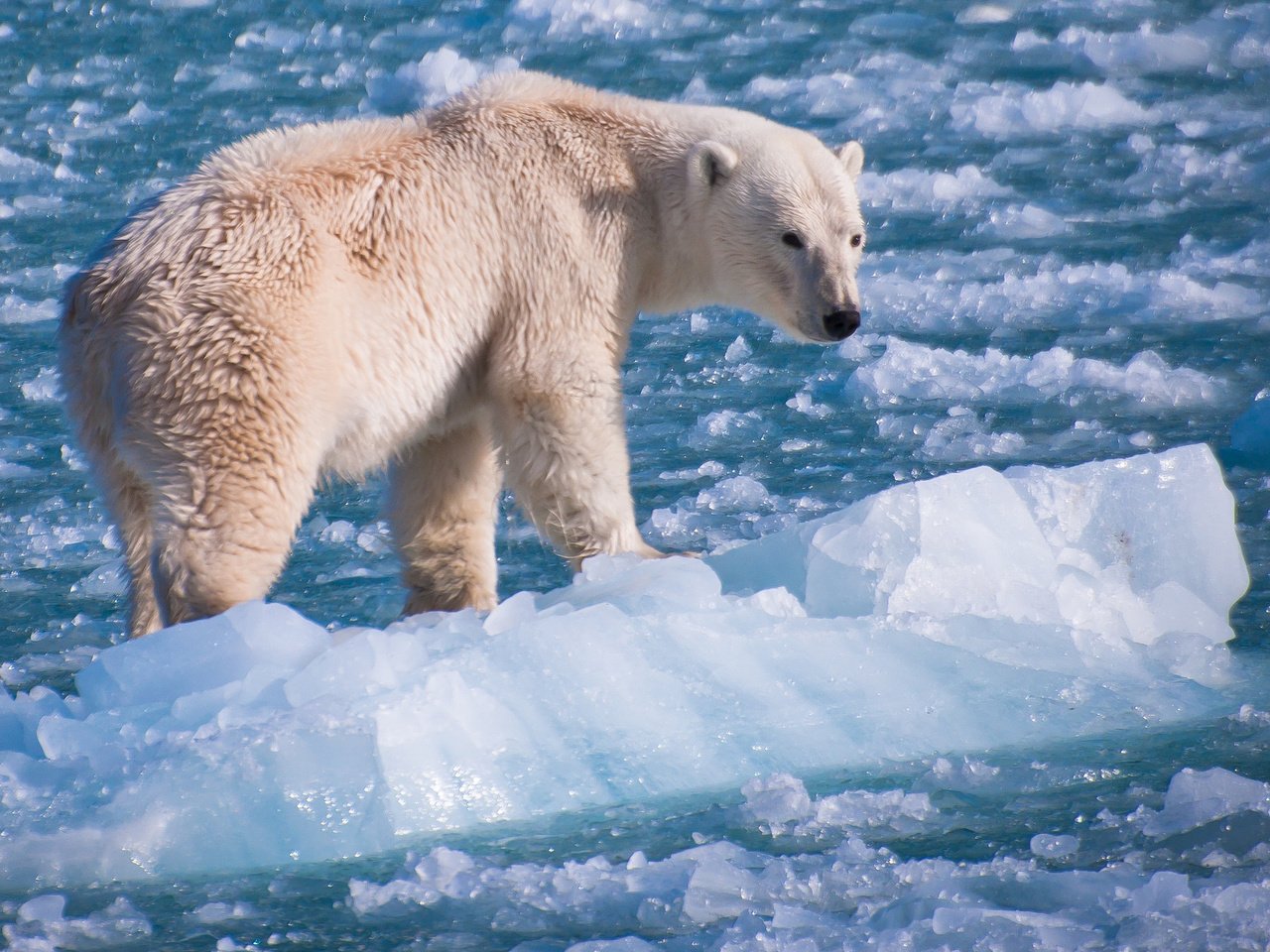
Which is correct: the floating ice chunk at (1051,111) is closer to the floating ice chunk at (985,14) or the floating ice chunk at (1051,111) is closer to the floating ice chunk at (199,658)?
the floating ice chunk at (985,14)

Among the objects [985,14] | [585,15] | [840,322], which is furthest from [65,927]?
[985,14]

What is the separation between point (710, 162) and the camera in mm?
3957

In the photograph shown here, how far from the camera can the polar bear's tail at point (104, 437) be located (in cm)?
338

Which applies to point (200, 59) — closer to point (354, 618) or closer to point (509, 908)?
point (354, 618)

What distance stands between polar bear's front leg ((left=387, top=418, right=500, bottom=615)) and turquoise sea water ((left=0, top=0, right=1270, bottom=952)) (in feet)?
1.12

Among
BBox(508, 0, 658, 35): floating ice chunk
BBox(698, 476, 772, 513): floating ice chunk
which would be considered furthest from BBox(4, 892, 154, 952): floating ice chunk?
BBox(508, 0, 658, 35): floating ice chunk

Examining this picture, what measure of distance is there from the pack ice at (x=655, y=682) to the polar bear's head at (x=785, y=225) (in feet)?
1.74

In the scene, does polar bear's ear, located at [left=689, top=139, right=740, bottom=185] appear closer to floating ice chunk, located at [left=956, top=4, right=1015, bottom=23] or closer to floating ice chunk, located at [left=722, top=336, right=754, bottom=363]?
floating ice chunk, located at [left=722, top=336, right=754, bottom=363]

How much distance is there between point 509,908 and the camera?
2.81 metres

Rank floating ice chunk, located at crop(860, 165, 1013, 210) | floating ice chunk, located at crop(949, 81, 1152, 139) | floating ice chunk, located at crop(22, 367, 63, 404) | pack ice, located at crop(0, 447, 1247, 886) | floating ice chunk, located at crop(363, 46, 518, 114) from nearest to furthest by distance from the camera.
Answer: pack ice, located at crop(0, 447, 1247, 886) < floating ice chunk, located at crop(22, 367, 63, 404) < floating ice chunk, located at crop(860, 165, 1013, 210) < floating ice chunk, located at crop(949, 81, 1152, 139) < floating ice chunk, located at crop(363, 46, 518, 114)

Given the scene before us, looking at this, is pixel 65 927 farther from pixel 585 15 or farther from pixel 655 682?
pixel 585 15

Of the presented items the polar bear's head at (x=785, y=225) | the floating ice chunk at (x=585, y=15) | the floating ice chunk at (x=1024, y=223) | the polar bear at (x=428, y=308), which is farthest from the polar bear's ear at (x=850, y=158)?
the floating ice chunk at (x=585, y=15)

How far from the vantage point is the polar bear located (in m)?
3.28

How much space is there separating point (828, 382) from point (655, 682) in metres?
2.65
